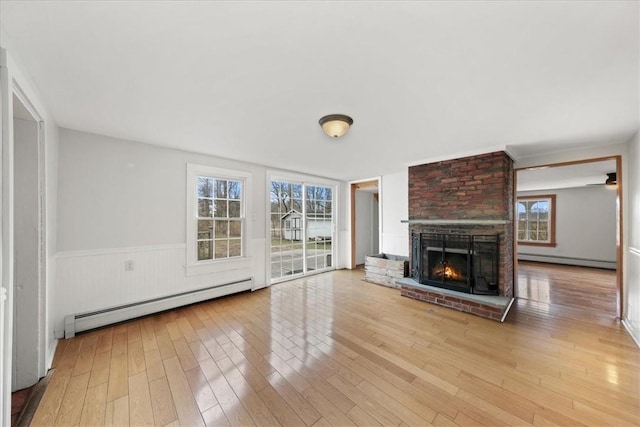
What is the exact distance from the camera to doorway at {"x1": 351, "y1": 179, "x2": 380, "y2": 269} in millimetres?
6246

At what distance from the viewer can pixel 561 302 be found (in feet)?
12.4

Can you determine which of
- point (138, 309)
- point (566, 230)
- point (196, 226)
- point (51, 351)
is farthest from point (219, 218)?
point (566, 230)

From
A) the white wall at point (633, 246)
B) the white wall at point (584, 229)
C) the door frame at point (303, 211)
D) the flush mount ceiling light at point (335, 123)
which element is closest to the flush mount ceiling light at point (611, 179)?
the white wall at point (584, 229)

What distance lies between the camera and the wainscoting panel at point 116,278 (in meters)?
2.70

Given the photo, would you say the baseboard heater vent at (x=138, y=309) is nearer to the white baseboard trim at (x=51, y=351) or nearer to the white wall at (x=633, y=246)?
the white baseboard trim at (x=51, y=351)

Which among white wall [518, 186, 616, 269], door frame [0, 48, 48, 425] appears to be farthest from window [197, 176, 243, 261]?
white wall [518, 186, 616, 269]

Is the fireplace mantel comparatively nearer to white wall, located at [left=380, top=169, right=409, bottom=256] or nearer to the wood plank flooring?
white wall, located at [left=380, top=169, right=409, bottom=256]

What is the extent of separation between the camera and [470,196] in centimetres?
369

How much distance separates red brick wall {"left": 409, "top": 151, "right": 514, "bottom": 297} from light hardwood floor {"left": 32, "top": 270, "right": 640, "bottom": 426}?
3.75 feet

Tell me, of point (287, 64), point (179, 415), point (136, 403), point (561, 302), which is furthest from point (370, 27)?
point (561, 302)

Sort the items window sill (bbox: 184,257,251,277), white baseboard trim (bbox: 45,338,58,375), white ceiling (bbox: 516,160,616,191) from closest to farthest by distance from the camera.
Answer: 1. white baseboard trim (bbox: 45,338,58,375)
2. window sill (bbox: 184,257,251,277)
3. white ceiling (bbox: 516,160,616,191)

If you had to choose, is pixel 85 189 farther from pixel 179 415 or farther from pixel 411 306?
pixel 411 306

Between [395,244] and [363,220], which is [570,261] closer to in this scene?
[395,244]

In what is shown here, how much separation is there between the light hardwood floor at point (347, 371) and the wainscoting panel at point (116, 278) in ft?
1.15
